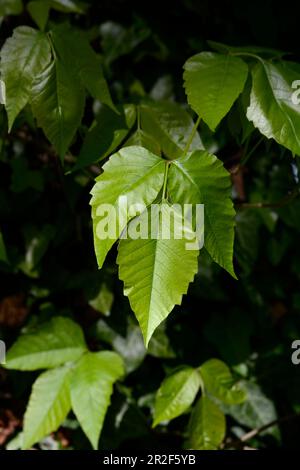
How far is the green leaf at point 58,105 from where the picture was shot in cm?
99

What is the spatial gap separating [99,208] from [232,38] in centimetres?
112

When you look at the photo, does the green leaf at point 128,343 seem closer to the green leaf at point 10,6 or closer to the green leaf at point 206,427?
the green leaf at point 206,427

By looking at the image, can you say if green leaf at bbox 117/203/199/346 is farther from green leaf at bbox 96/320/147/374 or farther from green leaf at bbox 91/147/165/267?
green leaf at bbox 96/320/147/374

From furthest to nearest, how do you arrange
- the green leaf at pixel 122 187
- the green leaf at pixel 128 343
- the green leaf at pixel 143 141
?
1. the green leaf at pixel 128 343
2. the green leaf at pixel 143 141
3. the green leaf at pixel 122 187

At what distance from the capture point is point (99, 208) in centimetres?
79

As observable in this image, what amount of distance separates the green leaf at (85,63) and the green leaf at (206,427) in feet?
2.71

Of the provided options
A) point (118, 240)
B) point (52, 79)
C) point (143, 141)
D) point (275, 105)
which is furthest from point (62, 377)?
point (275, 105)

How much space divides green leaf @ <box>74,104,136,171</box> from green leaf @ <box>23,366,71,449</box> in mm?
623

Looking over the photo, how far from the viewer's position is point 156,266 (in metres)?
0.79

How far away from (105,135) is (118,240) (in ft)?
0.72

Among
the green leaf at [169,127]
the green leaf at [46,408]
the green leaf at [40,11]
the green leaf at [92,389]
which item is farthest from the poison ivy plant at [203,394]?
the green leaf at [40,11]

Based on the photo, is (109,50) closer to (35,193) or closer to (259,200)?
(35,193)

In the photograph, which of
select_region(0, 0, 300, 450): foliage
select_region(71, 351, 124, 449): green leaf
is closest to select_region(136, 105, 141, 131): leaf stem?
select_region(0, 0, 300, 450): foliage
